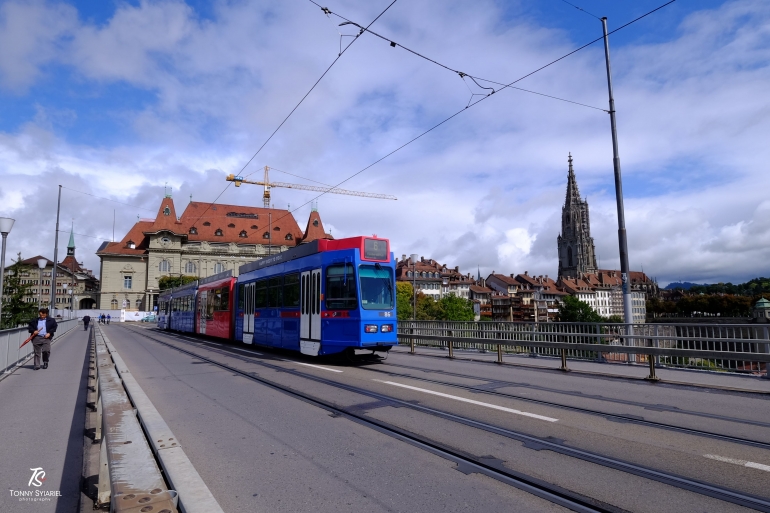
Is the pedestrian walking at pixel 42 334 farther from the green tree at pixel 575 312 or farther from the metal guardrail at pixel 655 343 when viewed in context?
the green tree at pixel 575 312

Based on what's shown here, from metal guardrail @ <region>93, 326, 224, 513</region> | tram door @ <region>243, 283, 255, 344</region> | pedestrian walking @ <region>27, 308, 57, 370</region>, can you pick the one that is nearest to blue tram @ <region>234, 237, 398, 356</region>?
tram door @ <region>243, 283, 255, 344</region>

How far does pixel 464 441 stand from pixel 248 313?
Answer: 16061 millimetres

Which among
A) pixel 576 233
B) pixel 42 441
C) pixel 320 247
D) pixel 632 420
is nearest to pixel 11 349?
pixel 320 247

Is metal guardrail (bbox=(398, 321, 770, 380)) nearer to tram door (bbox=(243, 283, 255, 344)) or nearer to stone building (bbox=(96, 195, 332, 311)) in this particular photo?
tram door (bbox=(243, 283, 255, 344))

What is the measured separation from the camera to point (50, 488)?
203 inches

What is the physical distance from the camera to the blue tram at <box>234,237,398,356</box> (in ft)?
45.5

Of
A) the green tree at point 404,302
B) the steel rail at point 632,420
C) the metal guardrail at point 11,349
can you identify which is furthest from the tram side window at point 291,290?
the green tree at point 404,302

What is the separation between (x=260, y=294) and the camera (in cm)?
1942

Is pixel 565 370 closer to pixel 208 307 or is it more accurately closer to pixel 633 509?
pixel 633 509

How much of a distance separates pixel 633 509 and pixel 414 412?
4097 millimetres

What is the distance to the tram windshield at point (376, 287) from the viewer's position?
1402cm

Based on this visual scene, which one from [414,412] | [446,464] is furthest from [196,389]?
[446,464]
